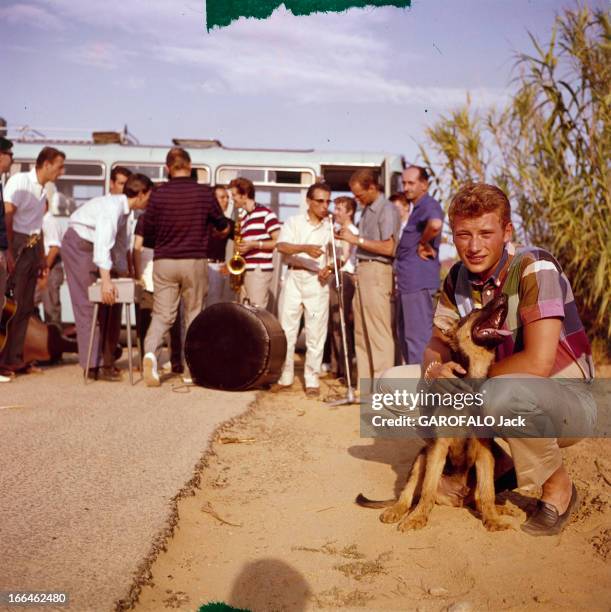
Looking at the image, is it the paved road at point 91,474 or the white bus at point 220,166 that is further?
the white bus at point 220,166

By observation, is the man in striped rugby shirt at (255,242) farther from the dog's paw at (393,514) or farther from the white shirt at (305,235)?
the dog's paw at (393,514)

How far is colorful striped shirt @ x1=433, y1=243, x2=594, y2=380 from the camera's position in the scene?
354cm

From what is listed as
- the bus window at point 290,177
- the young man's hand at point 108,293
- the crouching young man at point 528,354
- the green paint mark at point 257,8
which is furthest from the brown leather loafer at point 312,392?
the bus window at point 290,177

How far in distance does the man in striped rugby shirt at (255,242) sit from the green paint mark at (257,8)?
166 inches

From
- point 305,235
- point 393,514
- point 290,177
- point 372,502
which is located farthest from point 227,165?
point 393,514

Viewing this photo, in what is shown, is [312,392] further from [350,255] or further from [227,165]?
[227,165]

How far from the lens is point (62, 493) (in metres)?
4.04

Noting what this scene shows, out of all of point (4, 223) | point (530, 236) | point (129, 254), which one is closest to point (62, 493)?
point (4, 223)

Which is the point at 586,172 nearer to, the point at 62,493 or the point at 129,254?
the point at 129,254

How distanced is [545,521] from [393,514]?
731 mm

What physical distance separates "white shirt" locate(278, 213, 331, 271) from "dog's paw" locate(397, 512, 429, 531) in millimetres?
4419

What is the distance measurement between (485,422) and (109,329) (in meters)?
5.39

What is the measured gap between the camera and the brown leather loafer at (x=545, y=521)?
12.4 ft

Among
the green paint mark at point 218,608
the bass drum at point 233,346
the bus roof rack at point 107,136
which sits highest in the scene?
the bus roof rack at point 107,136
